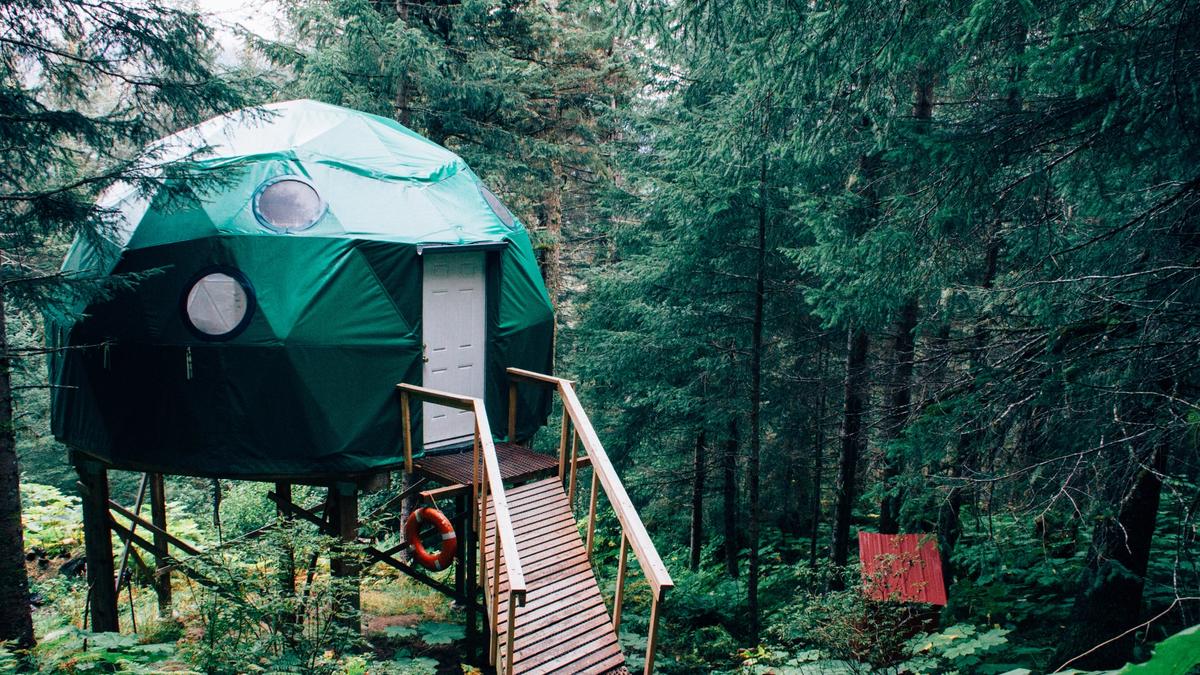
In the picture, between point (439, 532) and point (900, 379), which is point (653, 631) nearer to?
point (439, 532)

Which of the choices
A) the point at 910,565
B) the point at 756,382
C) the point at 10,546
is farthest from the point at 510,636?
the point at 756,382

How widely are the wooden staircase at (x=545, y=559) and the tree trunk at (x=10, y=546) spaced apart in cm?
348

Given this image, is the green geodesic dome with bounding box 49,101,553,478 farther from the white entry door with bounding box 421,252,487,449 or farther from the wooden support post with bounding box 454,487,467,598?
the wooden support post with bounding box 454,487,467,598

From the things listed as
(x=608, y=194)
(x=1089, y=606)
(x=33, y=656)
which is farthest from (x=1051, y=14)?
(x=608, y=194)

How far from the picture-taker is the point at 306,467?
7.98 meters

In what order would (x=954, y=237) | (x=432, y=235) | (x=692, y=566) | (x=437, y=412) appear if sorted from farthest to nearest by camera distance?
1. (x=692, y=566)
2. (x=437, y=412)
3. (x=432, y=235)
4. (x=954, y=237)

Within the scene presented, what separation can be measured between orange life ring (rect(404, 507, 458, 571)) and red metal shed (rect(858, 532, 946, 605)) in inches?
172

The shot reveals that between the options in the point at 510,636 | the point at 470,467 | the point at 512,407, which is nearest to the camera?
the point at 510,636

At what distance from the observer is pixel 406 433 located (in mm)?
8383

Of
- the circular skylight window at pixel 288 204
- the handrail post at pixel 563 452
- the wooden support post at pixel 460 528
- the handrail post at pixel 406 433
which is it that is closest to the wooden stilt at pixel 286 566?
the handrail post at pixel 406 433

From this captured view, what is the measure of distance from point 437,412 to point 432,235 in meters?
2.14

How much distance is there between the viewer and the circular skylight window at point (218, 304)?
7695mm

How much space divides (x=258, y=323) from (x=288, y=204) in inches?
54.1

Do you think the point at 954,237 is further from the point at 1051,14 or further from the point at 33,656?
the point at 33,656
